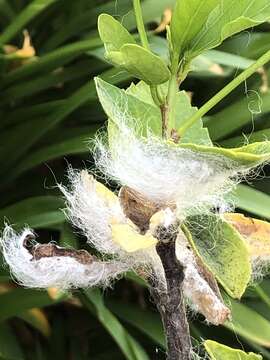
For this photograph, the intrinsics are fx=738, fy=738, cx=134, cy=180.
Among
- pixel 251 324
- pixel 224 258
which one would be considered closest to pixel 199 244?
pixel 224 258

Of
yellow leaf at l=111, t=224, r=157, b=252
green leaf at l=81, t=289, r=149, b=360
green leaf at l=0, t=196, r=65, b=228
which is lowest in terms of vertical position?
yellow leaf at l=111, t=224, r=157, b=252

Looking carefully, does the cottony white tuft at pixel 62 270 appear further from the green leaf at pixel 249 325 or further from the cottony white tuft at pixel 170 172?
the green leaf at pixel 249 325

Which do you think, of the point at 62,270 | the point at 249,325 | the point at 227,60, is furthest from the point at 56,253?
the point at 227,60

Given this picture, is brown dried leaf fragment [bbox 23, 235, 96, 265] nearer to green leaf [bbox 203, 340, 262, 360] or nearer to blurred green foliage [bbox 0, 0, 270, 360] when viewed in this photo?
green leaf [bbox 203, 340, 262, 360]

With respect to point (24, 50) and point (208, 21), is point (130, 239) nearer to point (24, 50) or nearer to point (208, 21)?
point (208, 21)

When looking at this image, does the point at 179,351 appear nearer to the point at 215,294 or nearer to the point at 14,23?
the point at 215,294

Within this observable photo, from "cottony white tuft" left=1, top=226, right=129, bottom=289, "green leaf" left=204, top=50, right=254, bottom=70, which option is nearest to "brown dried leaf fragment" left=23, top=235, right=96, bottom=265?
"cottony white tuft" left=1, top=226, right=129, bottom=289
